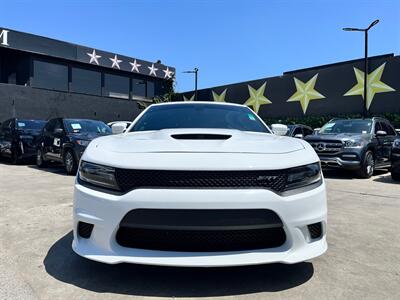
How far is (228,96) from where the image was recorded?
3088cm

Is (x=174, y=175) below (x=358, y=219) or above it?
above

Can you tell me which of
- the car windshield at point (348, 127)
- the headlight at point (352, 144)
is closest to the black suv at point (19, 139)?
the car windshield at point (348, 127)

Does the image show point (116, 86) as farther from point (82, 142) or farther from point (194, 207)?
point (194, 207)

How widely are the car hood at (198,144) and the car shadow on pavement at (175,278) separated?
94cm

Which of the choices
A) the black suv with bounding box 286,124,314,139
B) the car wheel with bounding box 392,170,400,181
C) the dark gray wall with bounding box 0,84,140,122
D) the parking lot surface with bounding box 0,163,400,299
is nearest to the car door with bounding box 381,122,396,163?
the car wheel with bounding box 392,170,400,181

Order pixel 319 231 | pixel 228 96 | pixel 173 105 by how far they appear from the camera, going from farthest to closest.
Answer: pixel 228 96 < pixel 173 105 < pixel 319 231

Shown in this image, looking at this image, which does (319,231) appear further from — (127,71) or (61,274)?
(127,71)

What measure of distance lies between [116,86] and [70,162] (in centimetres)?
2201

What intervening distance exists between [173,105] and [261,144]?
75.7 inches

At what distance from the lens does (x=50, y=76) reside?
26.5m

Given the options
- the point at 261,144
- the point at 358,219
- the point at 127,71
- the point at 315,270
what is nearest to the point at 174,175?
the point at 261,144

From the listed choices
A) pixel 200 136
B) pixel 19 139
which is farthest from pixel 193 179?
pixel 19 139

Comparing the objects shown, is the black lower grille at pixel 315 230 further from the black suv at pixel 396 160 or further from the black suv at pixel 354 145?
the black suv at pixel 354 145

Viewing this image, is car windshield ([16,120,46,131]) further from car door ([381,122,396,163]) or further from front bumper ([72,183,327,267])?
front bumper ([72,183,327,267])
